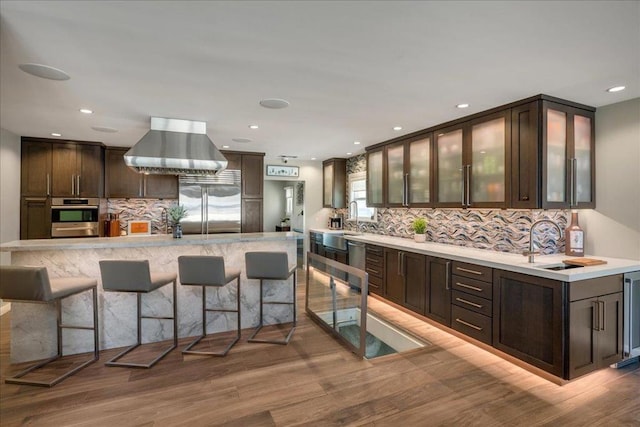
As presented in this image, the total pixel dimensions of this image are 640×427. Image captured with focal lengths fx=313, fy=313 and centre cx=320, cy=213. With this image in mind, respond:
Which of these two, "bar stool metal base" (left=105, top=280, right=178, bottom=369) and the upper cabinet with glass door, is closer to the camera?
"bar stool metal base" (left=105, top=280, right=178, bottom=369)

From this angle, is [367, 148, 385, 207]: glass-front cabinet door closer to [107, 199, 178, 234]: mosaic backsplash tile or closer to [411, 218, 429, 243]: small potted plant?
[411, 218, 429, 243]: small potted plant

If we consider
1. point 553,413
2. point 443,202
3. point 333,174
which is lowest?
point 553,413

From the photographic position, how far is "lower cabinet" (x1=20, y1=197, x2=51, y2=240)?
15.3 feet

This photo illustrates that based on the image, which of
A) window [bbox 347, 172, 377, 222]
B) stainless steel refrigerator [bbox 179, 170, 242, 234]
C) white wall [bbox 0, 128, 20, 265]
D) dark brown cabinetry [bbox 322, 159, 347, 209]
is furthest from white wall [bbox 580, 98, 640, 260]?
white wall [bbox 0, 128, 20, 265]

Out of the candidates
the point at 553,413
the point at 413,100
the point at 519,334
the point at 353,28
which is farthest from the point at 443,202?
the point at 353,28

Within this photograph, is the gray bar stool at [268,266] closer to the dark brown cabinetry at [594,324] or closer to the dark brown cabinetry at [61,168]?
the dark brown cabinetry at [594,324]

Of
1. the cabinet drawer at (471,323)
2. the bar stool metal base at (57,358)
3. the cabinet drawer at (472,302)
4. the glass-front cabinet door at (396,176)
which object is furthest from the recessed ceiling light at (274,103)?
the cabinet drawer at (471,323)

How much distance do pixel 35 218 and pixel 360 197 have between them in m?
5.38

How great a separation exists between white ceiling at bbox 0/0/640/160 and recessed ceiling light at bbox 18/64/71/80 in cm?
6

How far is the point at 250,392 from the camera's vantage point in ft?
7.81

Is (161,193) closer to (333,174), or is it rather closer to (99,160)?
(99,160)

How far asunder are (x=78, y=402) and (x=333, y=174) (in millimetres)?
5413

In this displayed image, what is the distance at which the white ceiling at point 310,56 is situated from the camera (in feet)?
5.59

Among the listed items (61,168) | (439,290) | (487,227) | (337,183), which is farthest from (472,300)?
(61,168)
